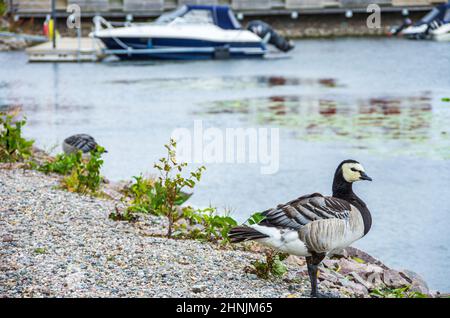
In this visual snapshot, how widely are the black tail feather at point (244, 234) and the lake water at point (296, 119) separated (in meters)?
2.23

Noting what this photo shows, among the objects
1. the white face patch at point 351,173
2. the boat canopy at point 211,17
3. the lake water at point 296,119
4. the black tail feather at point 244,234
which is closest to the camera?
the black tail feather at point 244,234

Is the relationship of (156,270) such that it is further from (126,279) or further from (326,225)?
(326,225)

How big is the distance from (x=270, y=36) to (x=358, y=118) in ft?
57.0

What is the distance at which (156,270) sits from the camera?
256 inches

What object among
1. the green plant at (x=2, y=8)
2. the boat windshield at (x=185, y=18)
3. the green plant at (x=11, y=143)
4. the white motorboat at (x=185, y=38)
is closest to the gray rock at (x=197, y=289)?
the green plant at (x=11, y=143)

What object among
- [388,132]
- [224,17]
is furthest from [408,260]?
[224,17]

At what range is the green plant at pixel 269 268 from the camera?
6574 millimetres

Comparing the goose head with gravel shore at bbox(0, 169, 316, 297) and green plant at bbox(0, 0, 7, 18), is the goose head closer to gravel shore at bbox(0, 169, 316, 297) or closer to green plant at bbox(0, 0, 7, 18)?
gravel shore at bbox(0, 169, 316, 297)

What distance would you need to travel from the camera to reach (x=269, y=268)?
6.62m

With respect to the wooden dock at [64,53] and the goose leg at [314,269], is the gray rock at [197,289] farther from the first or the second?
the wooden dock at [64,53]

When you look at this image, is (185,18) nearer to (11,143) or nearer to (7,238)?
(11,143)

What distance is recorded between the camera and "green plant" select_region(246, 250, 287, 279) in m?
6.57

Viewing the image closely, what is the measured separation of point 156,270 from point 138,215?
1.94 m

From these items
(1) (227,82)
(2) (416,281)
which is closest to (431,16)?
(1) (227,82)
